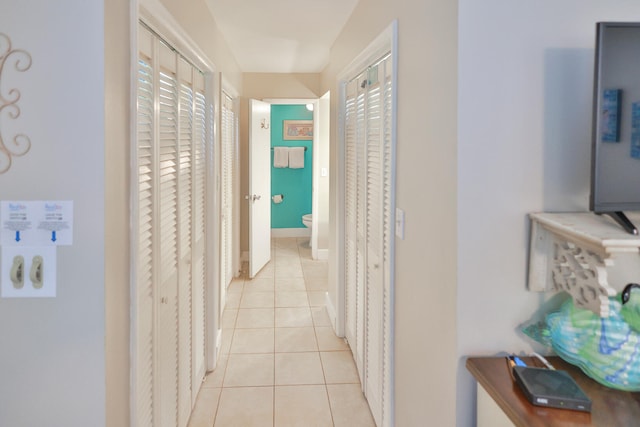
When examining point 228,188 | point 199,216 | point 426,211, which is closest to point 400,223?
point 426,211

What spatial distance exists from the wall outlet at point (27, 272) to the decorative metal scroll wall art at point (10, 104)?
9.2 inches

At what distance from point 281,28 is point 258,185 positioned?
6.86ft

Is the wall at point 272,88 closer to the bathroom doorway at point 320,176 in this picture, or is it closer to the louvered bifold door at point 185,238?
the bathroom doorway at point 320,176

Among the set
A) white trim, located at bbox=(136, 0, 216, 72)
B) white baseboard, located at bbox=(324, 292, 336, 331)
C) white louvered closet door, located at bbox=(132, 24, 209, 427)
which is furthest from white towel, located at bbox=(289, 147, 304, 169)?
Result: white trim, located at bbox=(136, 0, 216, 72)

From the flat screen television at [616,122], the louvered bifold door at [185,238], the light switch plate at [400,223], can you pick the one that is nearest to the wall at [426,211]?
the light switch plate at [400,223]

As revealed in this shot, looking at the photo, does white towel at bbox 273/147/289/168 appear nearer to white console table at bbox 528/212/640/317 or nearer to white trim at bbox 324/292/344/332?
white trim at bbox 324/292/344/332

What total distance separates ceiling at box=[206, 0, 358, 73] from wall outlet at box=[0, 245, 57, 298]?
7.06 feet

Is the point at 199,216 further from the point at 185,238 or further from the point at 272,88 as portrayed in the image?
the point at 272,88

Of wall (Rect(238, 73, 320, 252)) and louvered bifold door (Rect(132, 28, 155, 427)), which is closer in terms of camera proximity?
louvered bifold door (Rect(132, 28, 155, 427))

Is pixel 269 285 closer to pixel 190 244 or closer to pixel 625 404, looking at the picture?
pixel 190 244

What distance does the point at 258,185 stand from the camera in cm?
530

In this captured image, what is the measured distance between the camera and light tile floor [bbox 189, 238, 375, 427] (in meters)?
2.61

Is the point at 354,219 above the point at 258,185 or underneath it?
underneath

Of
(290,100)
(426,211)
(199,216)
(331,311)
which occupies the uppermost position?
(290,100)
